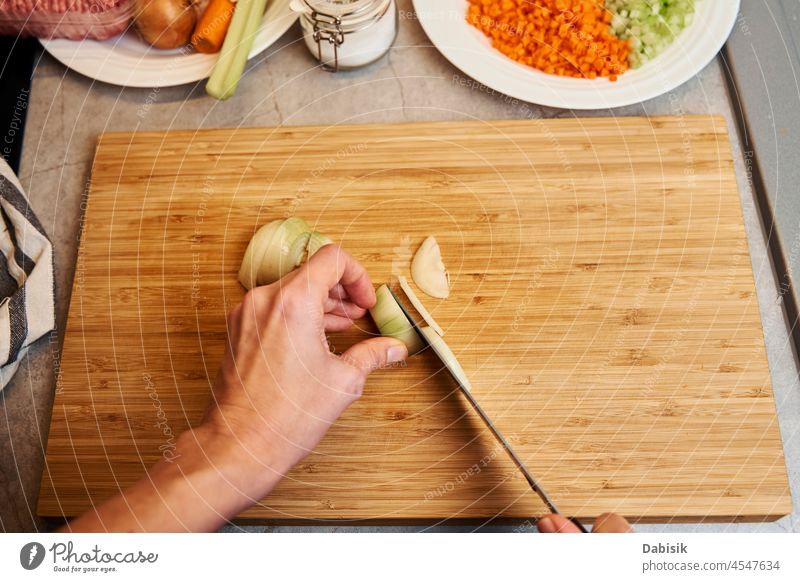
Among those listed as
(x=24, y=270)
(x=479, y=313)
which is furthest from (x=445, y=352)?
(x=24, y=270)

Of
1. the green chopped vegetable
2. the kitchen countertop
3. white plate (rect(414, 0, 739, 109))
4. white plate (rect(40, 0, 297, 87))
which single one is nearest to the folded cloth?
the kitchen countertop

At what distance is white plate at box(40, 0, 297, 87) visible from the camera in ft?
3.17

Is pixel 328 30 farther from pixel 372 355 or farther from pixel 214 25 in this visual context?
pixel 372 355

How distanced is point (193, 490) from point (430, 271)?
0.36 meters

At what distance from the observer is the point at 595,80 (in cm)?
93

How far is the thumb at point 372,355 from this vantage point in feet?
2.44

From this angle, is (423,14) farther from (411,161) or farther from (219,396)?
(219,396)

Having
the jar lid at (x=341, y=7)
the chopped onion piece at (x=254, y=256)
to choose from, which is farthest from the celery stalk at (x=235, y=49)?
the chopped onion piece at (x=254, y=256)

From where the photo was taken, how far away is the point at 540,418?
807 mm

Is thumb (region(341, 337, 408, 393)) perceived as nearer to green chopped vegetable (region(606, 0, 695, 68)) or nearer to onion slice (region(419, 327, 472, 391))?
onion slice (region(419, 327, 472, 391))

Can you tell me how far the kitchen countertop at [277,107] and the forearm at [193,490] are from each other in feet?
0.95

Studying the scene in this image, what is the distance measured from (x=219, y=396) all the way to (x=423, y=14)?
59 cm

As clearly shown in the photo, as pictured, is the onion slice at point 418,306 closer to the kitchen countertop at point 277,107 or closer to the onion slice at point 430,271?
A: the onion slice at point 430,271
